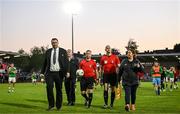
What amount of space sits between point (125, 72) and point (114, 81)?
100 cm

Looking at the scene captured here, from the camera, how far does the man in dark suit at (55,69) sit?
1623cm

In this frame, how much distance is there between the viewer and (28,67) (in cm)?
12306

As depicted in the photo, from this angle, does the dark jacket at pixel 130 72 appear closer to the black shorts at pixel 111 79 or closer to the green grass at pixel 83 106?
the black shorts at pixel 111 79

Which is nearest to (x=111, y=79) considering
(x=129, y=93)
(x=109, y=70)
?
(x=109, y=70)

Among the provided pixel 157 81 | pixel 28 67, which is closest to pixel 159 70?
pixel 157 81

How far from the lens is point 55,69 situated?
16.3 m

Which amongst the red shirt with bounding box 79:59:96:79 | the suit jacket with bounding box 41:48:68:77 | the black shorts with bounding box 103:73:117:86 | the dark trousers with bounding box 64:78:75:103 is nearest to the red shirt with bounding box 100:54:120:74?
the black shorts with bounding box 103:73:117:86

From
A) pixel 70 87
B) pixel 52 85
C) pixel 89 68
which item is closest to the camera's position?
pixel 52 85

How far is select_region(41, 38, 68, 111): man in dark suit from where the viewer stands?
16234mm

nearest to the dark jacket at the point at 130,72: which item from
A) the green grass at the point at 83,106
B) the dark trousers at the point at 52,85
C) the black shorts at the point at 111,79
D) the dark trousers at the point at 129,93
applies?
the dark trousers at the point at 129,93

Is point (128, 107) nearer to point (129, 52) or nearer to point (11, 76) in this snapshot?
point (129, 52)

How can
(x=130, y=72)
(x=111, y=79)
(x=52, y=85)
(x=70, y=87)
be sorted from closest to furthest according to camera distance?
(x=52, y=85) → (x=130, y=72) → (x=111, y=79) → (x=70, y=87)

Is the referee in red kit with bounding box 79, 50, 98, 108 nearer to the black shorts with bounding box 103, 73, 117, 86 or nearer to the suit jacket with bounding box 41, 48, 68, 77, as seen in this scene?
the black shorts with bounding box 103, 73, 117, 86

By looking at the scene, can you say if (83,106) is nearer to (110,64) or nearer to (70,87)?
(70,87)
